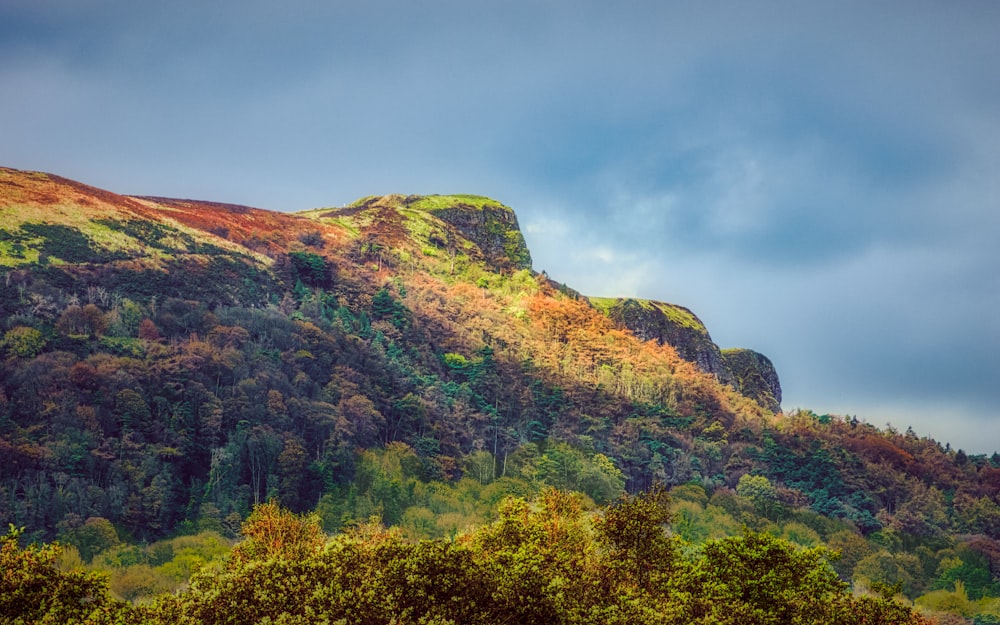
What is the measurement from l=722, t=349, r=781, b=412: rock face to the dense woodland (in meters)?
43.5

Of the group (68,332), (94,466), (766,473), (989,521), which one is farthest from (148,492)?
(989,521)

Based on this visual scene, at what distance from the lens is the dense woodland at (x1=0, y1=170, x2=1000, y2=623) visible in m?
27.7

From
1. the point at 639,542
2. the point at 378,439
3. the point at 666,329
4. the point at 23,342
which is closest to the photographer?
the point at 639,542

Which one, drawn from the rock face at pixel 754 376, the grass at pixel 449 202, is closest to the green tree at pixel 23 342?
the grass at pixel 449 202

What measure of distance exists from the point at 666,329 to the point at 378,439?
96.2 meters

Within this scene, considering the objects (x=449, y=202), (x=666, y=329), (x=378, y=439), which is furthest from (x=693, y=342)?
(x=378, y=439)

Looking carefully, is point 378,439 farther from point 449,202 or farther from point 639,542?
point 449,202

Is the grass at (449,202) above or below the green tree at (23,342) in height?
above

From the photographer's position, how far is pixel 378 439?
257ft

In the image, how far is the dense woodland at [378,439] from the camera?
27.7 m

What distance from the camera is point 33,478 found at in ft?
169

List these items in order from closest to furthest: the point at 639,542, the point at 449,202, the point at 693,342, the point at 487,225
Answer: the point at 639,542 < the point at 693,342 < the point at 487,225 < the point at 449,202

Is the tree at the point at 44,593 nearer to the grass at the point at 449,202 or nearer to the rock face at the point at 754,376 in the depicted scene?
the grass at the point at 449,202

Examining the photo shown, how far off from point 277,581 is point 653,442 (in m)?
85.2
